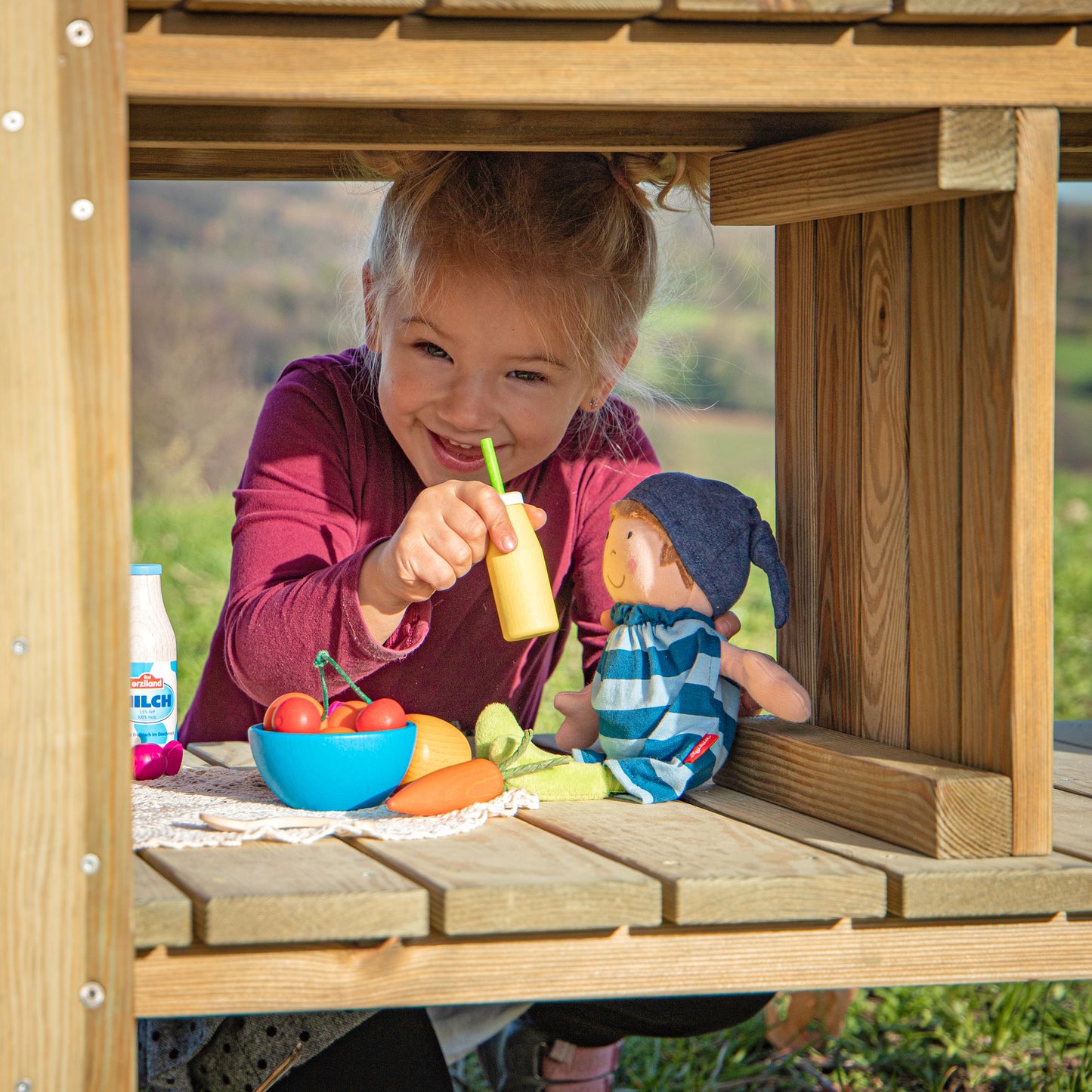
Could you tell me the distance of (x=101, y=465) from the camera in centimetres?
105

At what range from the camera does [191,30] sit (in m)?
1.12

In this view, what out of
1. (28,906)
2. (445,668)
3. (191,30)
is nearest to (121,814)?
(28,906)

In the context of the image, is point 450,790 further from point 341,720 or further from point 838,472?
point 838,472

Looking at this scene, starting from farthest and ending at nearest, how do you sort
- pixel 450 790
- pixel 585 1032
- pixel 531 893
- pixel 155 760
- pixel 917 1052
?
pixel 917 1052, pixel 585 1032, pixel 155 760, pixel 450 790, pixel 531 893

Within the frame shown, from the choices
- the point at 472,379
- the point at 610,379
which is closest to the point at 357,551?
the point at 472,379

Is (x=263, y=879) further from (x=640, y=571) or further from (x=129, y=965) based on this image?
(x=640, y=571)

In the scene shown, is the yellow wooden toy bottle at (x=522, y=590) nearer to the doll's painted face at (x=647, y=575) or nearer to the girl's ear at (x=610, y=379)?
the doll's painted face at (x=647, y=575)

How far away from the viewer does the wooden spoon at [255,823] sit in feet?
4.39

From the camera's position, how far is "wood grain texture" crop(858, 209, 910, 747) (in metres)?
1.47

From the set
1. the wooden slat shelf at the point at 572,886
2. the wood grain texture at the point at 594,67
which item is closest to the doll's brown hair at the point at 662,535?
the wooden slat shelf at the point at 572,886

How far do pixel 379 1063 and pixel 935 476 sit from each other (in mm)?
873

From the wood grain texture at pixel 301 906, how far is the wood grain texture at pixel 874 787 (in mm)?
484

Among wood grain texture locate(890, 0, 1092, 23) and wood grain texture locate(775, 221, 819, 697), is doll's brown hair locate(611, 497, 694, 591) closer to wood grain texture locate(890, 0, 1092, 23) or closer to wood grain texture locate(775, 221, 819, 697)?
wood grain texture locate(775, 221, 819, 697)

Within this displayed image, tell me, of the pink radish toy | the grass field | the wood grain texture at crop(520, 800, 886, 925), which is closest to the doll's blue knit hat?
the wood grain texture at crop(520, 800, 886, 925)
